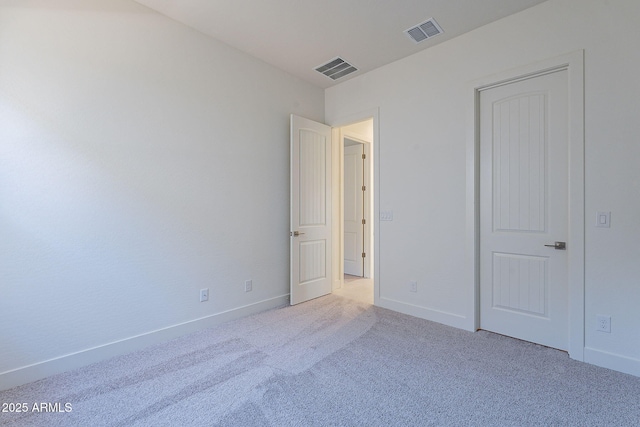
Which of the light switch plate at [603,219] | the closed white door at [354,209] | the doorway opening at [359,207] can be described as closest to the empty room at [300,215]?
the light switch plate at [603,219]

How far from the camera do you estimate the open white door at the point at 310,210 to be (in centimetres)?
357

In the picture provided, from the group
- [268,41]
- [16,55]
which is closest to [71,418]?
[16,55]

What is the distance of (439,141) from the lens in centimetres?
301

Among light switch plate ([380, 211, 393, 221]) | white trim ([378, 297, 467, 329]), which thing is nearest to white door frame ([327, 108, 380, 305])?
light switch plate ([380, 211, 393, 221])

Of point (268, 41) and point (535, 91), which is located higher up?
point (268, 41)

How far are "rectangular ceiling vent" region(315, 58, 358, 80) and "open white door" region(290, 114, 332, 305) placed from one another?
0.62 metres

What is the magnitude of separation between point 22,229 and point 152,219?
2.62 ft

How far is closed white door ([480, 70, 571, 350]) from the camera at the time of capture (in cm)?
240

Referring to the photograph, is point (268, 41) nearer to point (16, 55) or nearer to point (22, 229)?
point (16, 55)

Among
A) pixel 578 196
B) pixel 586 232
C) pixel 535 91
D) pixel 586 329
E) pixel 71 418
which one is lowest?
pixel 71 418

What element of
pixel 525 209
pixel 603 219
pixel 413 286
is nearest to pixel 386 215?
pixel 413 286

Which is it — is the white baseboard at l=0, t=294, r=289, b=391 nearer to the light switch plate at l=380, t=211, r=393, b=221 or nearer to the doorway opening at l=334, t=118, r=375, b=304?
the light switch plate at l=380, t=211, r=393, b=221

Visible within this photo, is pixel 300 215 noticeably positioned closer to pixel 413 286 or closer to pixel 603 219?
pixel 413 286

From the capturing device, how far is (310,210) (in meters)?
3.78
